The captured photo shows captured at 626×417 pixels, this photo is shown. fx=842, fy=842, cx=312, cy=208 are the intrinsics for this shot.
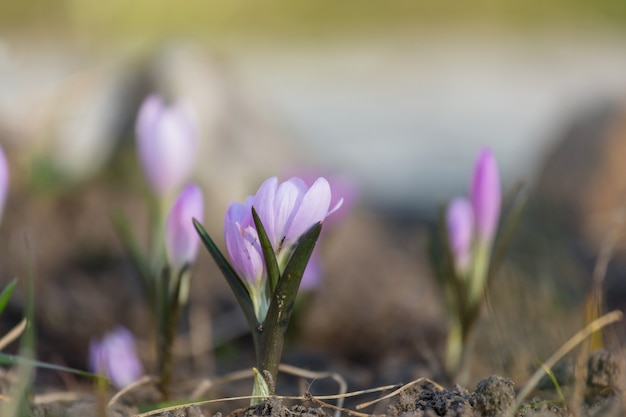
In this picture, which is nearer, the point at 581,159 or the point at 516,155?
the point at 581,159

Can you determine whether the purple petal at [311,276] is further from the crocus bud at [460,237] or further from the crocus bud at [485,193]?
the crocus bud at [485,193]

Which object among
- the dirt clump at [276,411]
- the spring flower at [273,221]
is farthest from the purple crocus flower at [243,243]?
the dirt clump at [276,411]

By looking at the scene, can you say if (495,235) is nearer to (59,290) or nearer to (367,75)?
(59,290)

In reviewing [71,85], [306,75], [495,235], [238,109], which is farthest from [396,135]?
[495,235]

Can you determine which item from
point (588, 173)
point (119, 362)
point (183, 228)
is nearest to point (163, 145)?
point (183, 228)

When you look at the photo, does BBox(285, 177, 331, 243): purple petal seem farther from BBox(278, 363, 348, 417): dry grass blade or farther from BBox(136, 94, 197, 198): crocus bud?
BBox(136, 94, 197, 198): crocus bud

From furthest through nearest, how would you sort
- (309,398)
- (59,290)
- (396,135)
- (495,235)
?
(396,135) < (59,290) < (495,235) < (309,398)

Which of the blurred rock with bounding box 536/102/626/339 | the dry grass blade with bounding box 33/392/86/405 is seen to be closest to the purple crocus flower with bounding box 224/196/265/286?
the dry grass blade with bounding box 33/392/86/405

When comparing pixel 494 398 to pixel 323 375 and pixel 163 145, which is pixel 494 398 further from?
pixel 163 145
